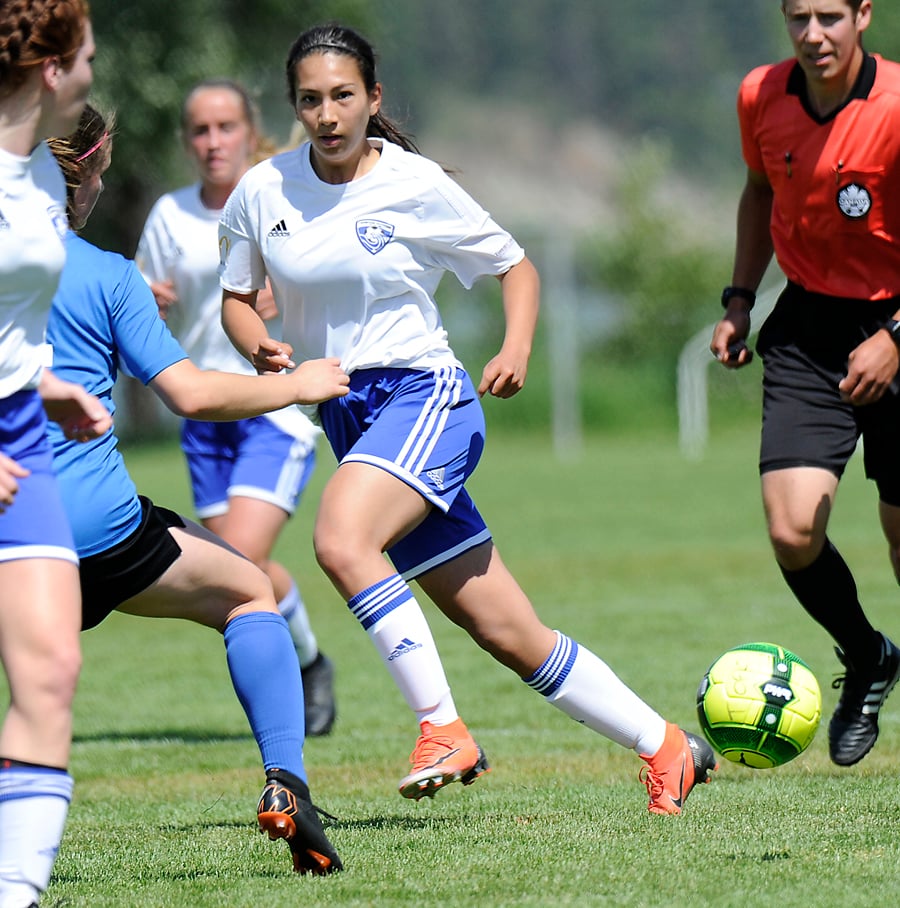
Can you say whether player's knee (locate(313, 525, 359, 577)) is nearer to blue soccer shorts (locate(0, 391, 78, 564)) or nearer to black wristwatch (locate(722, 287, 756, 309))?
blue soccer shorts (locate(0, 391, 78, 564))

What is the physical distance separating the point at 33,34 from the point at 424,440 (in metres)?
1.76

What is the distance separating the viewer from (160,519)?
409 centimetres

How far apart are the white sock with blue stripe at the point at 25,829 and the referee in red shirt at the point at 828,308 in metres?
2.70

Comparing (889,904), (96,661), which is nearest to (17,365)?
(889,904)

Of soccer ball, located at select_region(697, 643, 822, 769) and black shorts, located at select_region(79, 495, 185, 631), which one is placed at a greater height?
black shorts, located at select_region(79, 495, 185, 631)

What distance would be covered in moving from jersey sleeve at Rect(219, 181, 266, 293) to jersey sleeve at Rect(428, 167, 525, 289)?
0.53 meters

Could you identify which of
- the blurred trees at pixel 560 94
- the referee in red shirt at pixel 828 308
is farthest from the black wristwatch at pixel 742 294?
the blurred trees at pixel 560 94

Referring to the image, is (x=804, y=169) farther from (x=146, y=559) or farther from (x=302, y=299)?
(x=146, y=559)

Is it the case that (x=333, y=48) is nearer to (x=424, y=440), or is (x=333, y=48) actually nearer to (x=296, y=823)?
(x=424, y=440)

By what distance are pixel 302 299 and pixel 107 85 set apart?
73.8 feet

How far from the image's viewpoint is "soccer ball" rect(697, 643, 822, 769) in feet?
16.1

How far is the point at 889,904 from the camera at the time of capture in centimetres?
343

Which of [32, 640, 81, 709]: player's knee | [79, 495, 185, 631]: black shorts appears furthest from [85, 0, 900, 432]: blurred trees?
[32, 640, 81, 709]: player's knee

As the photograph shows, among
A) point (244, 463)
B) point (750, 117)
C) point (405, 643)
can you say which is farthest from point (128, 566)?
point (244, 463)
